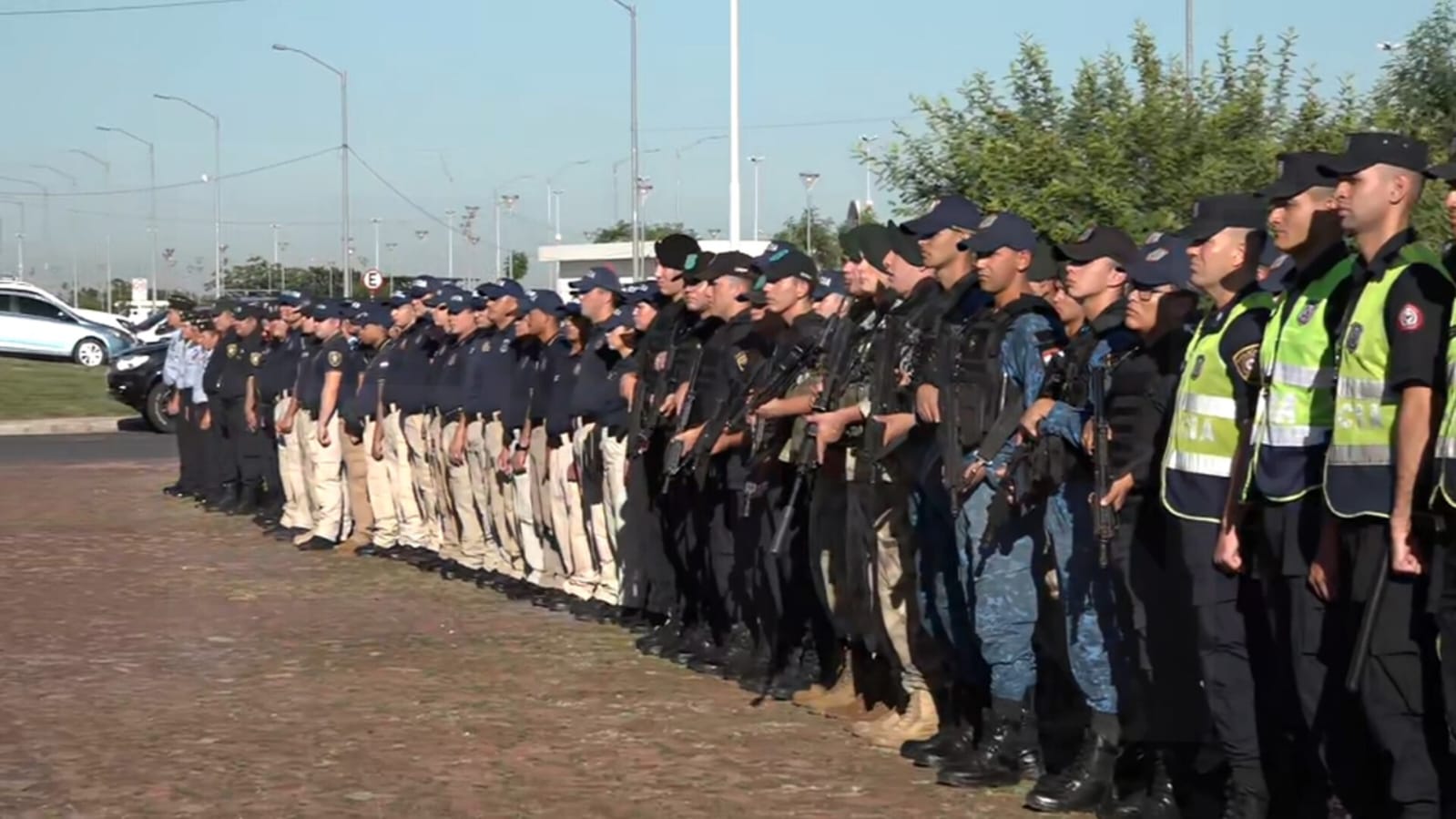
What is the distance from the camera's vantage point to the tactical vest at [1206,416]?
249 inches

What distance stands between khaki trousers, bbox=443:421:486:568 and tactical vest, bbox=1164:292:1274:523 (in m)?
8.42

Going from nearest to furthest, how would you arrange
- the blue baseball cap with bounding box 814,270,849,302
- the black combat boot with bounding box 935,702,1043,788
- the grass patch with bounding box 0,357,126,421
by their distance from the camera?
the black combat boot with bounding box 935,702,1043,788
the blue baseball cap with bounding box 814,270,849,302
the grass patch with bounding box 0,357,126,421

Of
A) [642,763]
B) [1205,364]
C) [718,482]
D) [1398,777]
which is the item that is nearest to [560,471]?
[718,482]

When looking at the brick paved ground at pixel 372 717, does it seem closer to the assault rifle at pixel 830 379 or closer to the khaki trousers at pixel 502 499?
the khaki trousers at pixel 502 499

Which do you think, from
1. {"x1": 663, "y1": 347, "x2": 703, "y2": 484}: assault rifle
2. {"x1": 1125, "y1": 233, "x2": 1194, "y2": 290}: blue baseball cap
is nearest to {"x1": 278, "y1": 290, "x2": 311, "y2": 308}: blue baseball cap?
{"x1": 663, "y1": 347, "x2": 703, "y2": 484}: assault rifle

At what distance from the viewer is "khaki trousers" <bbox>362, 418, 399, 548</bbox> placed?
15570 millimetres

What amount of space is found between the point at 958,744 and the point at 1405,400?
295 centimetres

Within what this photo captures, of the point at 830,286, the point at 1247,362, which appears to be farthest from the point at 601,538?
the point at 1247,362

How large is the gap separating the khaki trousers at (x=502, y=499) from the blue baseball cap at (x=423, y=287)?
1.73 m

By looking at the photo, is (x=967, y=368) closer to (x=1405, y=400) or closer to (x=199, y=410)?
(x=1405, y=400)

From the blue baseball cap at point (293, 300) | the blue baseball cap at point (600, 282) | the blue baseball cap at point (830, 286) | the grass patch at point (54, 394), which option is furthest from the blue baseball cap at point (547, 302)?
A: the grass patch at point (54, 394)

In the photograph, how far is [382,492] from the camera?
15672mm

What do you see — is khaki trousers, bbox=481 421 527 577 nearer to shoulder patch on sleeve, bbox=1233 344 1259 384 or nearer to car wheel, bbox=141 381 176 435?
shoulder patch on sleeve, bbox=1233 344 1259 384

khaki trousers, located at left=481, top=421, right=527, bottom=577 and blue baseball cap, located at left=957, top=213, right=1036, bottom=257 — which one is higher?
blue baseball cap, located at left=957, top=213, right=1036, bottom=257
